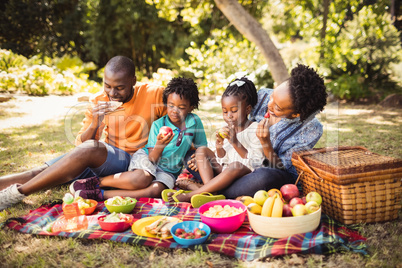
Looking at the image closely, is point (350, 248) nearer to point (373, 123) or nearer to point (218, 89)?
point (373, 123)

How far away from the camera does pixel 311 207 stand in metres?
2.38

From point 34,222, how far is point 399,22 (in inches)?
490

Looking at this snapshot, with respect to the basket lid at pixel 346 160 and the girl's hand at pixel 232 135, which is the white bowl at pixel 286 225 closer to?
the basket lid at pixel 346 160

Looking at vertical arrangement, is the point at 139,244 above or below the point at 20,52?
below

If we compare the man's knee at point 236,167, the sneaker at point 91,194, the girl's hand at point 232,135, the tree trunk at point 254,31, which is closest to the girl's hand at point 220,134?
the girl's hand at point 232,135

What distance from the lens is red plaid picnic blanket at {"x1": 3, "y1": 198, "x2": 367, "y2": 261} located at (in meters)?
2.19

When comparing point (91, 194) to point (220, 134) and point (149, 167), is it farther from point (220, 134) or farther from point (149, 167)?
point (220, 134)

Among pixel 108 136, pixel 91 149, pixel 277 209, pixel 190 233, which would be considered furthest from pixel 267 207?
pixel 108 136

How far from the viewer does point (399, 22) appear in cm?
1102

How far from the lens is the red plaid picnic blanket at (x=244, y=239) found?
7.17ft

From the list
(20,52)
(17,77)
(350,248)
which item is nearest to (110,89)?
(350,248)

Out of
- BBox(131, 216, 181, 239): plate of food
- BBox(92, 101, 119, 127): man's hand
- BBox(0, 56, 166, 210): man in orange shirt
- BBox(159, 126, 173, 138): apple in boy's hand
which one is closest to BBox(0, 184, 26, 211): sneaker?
BBox(0, 56, 166, 210): man in orange shirt

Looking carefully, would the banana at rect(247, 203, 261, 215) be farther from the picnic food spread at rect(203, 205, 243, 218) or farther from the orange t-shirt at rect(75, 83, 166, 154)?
the orange t-shirt at rect(75, 83, 166, 154)

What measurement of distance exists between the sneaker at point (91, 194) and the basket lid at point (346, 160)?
187 centimetres
